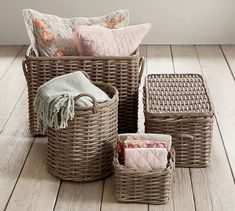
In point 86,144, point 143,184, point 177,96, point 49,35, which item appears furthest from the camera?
point 49,35

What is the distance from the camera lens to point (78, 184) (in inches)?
105

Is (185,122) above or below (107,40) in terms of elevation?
below

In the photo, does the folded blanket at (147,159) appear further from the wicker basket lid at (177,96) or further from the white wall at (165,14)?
the white wall at (165,14)

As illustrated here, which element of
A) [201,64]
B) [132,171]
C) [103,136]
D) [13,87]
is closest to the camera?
[132,171]

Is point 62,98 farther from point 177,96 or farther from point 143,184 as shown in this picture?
point 177,96

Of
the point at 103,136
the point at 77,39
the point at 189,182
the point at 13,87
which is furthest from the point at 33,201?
the point at 13,87

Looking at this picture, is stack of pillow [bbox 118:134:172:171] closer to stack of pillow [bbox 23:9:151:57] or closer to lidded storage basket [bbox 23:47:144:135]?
lidded storage basket [bbox 23:47:144:135]

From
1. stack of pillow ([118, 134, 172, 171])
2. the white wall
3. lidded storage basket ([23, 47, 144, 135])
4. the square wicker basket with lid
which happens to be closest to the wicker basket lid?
the square wicker basket with lid

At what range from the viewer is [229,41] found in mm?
4676

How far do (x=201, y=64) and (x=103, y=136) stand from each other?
1789 mm

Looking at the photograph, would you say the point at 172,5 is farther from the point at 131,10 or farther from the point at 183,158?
the point at 183,158

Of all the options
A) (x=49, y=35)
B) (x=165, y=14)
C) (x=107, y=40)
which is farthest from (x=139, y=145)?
(x=165, y=14)

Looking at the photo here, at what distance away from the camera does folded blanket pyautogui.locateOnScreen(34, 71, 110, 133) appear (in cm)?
252

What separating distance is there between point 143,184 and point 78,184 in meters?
0.35
